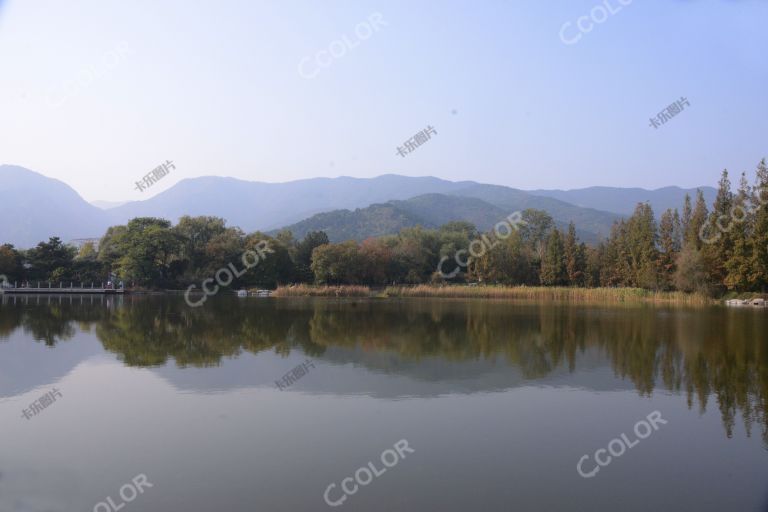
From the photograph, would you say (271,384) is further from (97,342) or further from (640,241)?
(640,241)

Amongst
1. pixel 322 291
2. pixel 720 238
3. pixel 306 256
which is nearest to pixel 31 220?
pixel 306 256

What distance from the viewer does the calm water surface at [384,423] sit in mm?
5648

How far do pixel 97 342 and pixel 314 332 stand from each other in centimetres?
619

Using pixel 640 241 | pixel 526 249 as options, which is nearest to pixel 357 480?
pixel 640 241

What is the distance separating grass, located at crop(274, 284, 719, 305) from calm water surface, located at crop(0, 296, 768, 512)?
79.5ft

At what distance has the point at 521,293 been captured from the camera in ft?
145

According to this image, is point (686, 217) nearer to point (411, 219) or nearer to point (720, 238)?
point (720, 238)

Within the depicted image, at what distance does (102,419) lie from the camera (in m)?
8.14

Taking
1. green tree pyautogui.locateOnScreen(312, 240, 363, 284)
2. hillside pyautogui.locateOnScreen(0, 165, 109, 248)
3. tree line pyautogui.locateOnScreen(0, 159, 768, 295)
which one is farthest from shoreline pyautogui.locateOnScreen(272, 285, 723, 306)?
hillside pyautogui.locateOnScreen(0, 165, 109, 248)

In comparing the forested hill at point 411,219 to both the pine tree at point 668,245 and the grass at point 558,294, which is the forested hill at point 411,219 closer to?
the pine tree at point 668,245

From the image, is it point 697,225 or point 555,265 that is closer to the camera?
point 697,225

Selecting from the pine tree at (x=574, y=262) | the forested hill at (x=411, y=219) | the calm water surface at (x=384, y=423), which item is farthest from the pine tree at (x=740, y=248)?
the forested hill at (x=411, y=219)

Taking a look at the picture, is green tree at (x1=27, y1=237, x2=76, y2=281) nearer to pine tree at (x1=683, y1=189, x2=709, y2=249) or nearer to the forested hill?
A: pine tree at (x1=683, y1=189, x2=709, y2=249)

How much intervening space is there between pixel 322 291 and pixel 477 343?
30887mm
